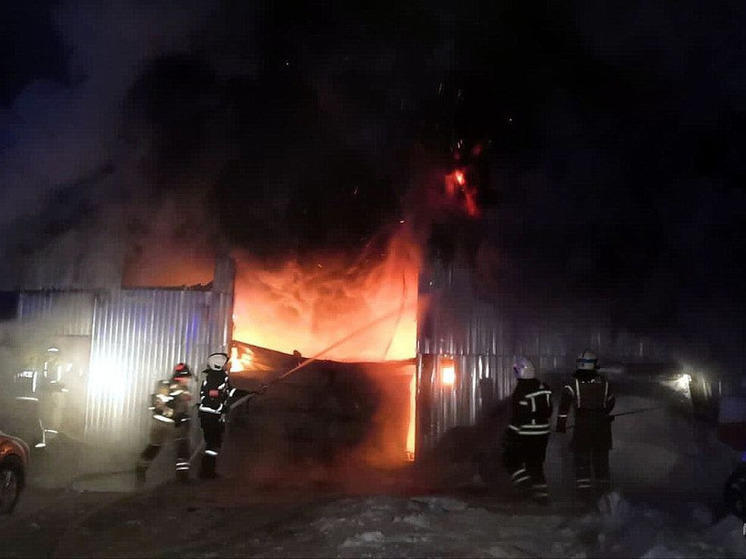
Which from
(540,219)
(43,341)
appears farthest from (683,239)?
(43,341)

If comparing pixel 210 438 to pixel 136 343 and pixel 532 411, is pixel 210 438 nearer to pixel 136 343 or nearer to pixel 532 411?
pixel 136 343

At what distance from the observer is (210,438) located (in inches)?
376

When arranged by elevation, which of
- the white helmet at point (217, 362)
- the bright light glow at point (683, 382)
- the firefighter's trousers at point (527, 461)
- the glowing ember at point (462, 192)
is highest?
the glowing ember at point (462, 192)

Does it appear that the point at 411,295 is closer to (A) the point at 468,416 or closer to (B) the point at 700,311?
(A) the point at 468,416

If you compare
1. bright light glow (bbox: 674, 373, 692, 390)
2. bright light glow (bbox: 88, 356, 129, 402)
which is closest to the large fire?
bright light glow (bbox: 88, 356, 129, 402)

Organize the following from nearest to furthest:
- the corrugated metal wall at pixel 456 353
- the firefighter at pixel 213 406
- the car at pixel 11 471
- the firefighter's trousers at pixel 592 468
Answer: the car at pixel 11 471 → the firefighter's trousers at pixel 592 468 → the firefighter at pixel 213 406 → the corrugated metal wall at pixel 456 353

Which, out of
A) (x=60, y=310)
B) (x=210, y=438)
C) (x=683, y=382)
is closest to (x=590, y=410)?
(x=683, y=382)

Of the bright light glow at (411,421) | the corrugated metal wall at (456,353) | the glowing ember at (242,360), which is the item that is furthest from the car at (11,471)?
the bright light glow at (411,421)

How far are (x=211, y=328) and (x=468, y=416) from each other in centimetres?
498

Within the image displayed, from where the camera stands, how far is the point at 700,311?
12.2m

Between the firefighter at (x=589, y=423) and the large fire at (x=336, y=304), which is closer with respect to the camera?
the firefighter at (x=589, y=423)

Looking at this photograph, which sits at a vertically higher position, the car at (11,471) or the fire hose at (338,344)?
the fire hose at (338,344)

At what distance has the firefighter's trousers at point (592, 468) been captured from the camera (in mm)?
8211

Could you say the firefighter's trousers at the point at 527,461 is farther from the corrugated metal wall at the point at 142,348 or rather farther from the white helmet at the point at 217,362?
the corrugated metal wall at the point at 142,348
